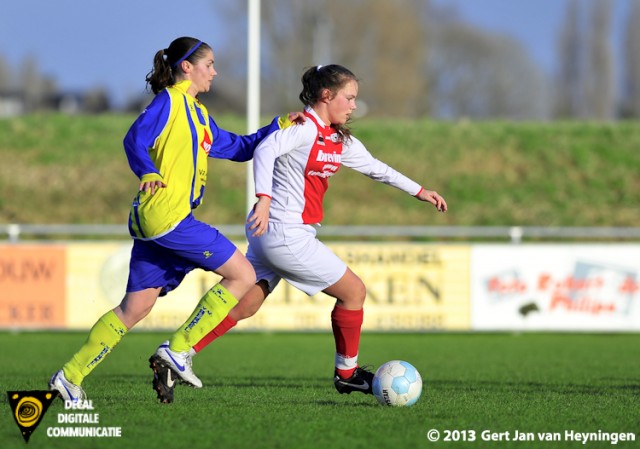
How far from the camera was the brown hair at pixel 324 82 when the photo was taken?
6867 mm

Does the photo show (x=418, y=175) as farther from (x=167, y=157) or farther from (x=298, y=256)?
(x=167, y=157)

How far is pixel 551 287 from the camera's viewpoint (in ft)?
52.3

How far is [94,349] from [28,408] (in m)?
0.97

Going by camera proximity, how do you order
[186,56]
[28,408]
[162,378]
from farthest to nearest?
[186,56], [162,378], [28,408]

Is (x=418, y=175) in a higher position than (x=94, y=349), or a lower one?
higher

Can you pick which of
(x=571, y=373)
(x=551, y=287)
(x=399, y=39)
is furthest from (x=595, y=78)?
(x=571, y=373)

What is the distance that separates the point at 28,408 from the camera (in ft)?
18.2

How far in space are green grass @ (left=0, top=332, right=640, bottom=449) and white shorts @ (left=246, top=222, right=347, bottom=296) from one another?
0.81m

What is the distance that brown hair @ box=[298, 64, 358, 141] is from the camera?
6867 millimetres

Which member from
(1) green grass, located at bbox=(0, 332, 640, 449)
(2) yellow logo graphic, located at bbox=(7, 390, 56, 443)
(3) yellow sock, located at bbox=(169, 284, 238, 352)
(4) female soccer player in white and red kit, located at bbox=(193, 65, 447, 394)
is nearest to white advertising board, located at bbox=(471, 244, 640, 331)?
(1) green grass, located at bbox=(0, 332, 640, 449)

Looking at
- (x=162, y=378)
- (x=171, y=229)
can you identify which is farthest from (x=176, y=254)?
(x=162, y=378)

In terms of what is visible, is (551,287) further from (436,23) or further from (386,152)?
(436,23)

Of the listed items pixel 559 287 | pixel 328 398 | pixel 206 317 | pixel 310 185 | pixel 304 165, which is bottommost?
pixel 559 287

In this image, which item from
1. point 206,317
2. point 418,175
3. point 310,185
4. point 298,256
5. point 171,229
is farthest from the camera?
point 418,175
